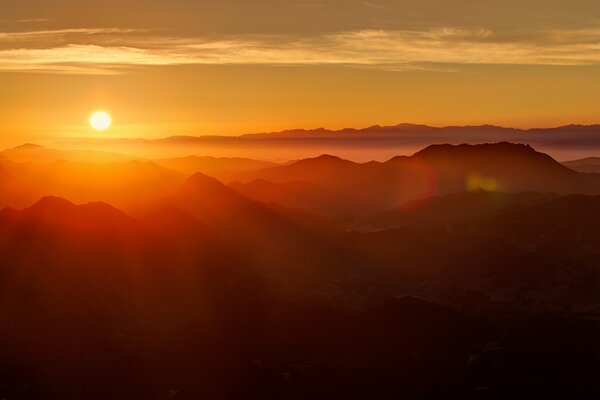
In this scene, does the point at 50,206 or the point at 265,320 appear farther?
the point at 50,206

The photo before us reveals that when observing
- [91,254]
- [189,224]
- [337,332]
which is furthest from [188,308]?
[189,224]

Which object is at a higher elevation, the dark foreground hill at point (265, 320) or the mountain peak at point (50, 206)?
the mountain peak at point (50, 206)

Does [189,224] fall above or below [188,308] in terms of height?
above

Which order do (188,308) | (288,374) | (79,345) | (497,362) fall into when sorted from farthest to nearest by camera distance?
(188,308)
(79,345)
(288,374)
(497,362)

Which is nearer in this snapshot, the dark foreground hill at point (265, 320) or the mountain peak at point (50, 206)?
the dark foreground hill at point (265, 320)

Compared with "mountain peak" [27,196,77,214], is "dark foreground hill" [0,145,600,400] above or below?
below

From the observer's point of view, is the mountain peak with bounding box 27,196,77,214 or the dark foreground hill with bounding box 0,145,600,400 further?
the mountain peak with bounding box 27,196,77,214

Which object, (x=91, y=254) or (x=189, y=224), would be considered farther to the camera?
(x=189, y=224)

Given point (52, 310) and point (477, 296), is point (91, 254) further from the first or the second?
point (477, 296)

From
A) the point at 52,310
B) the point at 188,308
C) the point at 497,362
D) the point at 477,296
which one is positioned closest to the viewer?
the point at 497,362

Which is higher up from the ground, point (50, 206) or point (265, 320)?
point (50, 206)
